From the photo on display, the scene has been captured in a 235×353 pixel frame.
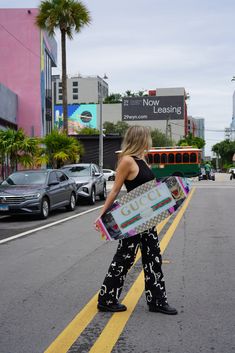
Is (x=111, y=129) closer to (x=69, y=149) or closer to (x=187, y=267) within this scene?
(x=69, y=149)

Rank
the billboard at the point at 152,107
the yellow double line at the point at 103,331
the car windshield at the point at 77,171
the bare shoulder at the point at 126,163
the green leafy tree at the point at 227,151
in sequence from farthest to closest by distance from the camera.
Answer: the billboard at the point at 152,107 → the green leafy tree at the point at 227,151 → the car windshield at the point at 77,171 → the bare shoulder at the point at 126,163 → the yellow double line at the point at 103,331

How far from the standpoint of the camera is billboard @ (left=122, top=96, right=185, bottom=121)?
135 metres

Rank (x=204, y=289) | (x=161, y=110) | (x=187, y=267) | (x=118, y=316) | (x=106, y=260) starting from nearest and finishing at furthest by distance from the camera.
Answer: (x=118, y=316) < (x=204, y=289) < (x=187, y=267) < (x=106, y=260) < (x=161, y=110)

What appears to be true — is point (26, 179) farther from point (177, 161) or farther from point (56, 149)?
point (177, 161)

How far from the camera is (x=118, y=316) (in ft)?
16.5

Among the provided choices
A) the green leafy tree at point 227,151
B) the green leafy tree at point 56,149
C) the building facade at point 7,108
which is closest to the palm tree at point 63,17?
the green leafy tree at point 56,149

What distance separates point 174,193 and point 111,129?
99.1 m

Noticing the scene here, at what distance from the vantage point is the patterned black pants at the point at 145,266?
5.03m

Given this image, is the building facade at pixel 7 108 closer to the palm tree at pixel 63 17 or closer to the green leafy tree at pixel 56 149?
the palm tree at pixel 63 17

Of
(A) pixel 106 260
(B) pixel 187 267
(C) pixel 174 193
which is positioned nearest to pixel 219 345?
(C) pixel 174 193

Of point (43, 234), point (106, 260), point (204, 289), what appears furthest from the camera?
point (43, 234)

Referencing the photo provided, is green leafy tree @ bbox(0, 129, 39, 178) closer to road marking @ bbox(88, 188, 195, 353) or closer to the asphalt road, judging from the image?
the asphalt road

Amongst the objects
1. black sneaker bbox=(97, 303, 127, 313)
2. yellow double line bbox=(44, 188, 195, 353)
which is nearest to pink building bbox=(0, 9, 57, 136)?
yellow double line bbox=(44, 188, 195, 353)

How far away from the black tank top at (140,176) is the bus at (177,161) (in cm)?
3710
